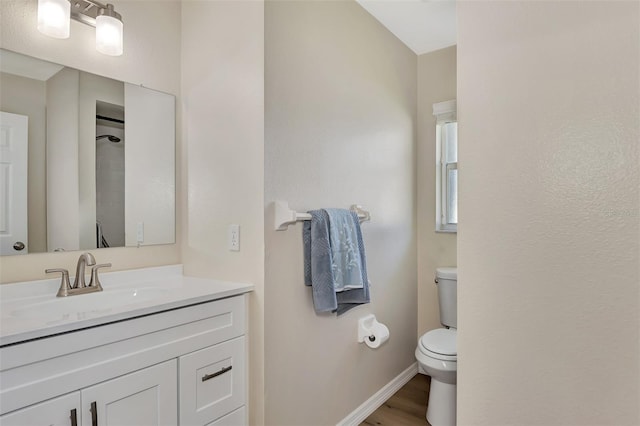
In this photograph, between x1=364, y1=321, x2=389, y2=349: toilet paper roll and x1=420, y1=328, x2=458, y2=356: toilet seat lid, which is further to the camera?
x1=364, y1=321, x2=389, y2=349: toilet paper roll

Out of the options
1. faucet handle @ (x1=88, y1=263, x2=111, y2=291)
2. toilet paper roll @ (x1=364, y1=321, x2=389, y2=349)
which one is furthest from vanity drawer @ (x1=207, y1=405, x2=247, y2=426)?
toilet paper roll @ (x1=364, y1=321, x2=389, y2=349)

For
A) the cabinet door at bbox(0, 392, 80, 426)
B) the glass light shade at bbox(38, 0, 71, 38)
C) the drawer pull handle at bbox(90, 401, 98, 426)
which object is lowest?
the drawer pull handle at bbox(90, 401, 98, 426)

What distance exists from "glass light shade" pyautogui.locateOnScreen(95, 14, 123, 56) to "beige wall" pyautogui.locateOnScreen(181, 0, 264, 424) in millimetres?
366

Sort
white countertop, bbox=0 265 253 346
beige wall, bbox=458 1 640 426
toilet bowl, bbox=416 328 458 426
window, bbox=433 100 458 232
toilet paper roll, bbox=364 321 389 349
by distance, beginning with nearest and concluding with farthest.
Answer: beige wall, bbox=458 1 640 426, white countertop, bbox=0 265 253 346, toilet bowl, bbox=416 328 458 426, toilet paper roll, bbox=364 321 389 349, window, bbox=433 100 458 232

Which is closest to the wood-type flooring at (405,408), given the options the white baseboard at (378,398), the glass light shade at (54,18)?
the white baseboard at (378,398)

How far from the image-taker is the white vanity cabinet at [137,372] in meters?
1.01

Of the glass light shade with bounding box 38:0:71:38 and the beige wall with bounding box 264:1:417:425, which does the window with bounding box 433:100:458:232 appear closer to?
the beige wall with bounding box 264:1:417:425

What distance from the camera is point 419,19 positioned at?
2.39m

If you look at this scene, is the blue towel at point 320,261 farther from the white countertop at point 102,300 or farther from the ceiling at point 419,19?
the ceiling at point 419,19

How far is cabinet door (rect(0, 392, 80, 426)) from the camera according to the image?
3.22ft

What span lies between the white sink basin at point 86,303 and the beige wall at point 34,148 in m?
0.24

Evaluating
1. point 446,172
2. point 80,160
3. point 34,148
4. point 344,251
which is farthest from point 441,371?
point 34,148

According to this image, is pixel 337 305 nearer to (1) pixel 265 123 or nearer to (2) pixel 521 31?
(1) pixel 265 123

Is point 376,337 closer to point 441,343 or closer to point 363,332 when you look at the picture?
point 363,332
